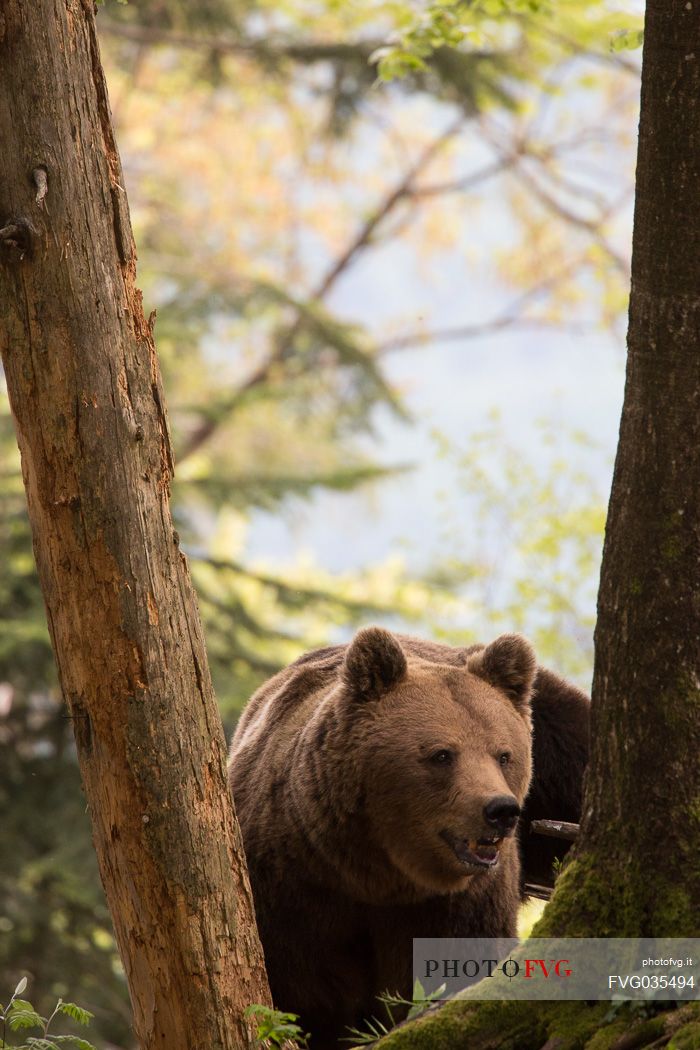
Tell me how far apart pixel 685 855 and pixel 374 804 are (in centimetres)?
153

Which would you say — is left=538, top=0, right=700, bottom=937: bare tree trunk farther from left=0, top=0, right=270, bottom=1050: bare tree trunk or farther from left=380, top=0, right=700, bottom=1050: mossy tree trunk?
left=0, top=0, right=270, bottom=1050: bare tree trunk

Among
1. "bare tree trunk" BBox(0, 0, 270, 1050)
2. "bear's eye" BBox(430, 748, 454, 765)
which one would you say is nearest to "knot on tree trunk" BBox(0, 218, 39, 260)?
"bare tree trunk" BBox(0, 0, 270, 1050)

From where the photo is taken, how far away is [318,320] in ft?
55.6

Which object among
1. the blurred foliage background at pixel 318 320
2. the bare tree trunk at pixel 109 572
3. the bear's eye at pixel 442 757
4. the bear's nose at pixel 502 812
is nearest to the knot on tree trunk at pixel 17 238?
the bare tree trunk at pixel 109 572

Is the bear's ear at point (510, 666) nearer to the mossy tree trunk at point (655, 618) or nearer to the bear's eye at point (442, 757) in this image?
the bear's eye at point (442, 757)

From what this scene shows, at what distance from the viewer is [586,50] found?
15.2 meters

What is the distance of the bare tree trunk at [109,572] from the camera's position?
3.75 metres

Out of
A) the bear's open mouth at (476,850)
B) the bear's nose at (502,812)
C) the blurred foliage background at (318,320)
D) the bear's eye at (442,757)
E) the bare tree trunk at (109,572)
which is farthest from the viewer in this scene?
the blurred foliage background at (318,320)

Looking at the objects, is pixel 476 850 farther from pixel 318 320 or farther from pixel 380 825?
pixel 318 320

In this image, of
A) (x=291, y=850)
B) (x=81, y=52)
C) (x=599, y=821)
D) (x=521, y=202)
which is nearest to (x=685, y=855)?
(x=599, y=821)

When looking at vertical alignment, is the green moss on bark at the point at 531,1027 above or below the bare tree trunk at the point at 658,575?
below

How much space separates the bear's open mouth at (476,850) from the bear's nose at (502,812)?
7 cm

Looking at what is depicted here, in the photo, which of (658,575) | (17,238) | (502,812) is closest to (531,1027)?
(502,812)

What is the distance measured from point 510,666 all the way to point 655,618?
157 cm
